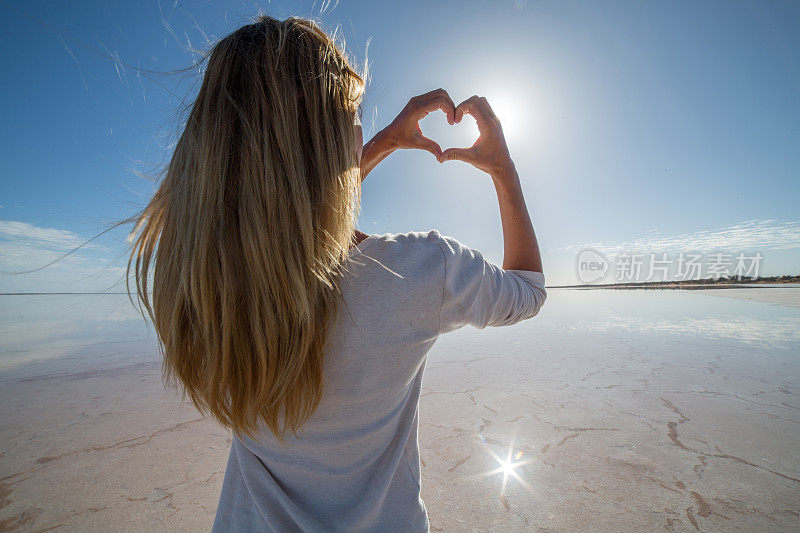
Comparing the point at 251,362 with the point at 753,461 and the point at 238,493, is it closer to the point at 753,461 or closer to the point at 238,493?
the point at 238,493

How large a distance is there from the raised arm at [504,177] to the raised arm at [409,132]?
0.04 meters

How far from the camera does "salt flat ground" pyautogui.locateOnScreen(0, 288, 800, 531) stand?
1.26 metres

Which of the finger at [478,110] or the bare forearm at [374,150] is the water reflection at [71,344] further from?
the finger at [478,110]


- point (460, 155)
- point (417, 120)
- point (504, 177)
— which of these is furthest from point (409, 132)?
point (504, 177)

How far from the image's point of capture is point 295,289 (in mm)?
485

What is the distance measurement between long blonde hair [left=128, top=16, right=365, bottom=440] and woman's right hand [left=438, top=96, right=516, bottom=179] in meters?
0.33

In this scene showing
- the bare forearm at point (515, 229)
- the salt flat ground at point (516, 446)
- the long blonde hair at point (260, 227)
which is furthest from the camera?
the salt flat ground at point (516, 446)

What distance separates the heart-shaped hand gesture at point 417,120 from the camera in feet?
2.55

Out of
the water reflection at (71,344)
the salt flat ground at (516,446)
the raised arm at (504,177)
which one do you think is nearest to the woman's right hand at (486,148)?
the raised arm at (504,177)

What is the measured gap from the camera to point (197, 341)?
562 millimetres

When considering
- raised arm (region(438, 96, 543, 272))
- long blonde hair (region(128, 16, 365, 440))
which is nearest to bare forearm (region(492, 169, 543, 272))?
raised arm (region(438, 96, 543, 272))

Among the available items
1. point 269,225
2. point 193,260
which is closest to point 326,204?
point 269,225

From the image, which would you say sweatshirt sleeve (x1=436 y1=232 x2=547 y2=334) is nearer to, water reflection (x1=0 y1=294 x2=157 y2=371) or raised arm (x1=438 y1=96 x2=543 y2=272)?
raised arm (x1=438 y1=96 x2=543 y2=272)

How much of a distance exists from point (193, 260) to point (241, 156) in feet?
0.59
